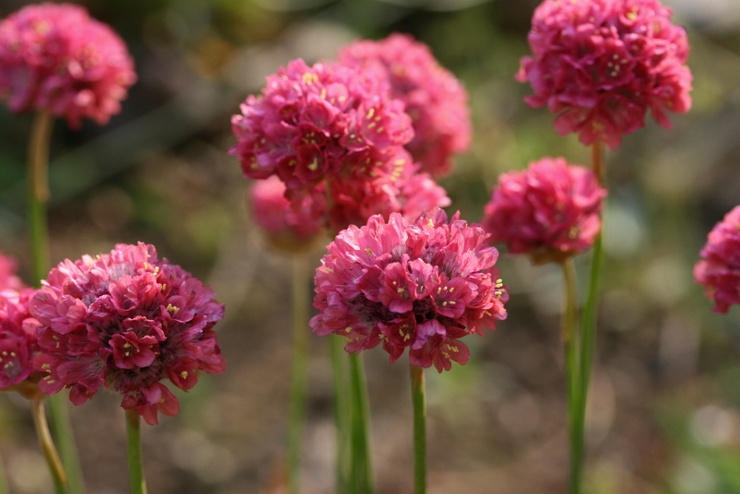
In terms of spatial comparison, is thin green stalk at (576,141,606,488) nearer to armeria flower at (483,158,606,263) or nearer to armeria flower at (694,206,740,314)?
armeria flower at (483,158,606,263)

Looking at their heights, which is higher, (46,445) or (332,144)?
(332,144)

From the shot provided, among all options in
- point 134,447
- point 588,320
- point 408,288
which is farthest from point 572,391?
point 134,447

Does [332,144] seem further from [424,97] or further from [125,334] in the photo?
[424,97]

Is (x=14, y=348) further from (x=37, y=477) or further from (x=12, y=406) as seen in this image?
(x=12, y=406)

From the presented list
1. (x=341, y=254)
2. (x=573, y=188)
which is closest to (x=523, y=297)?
(x=573, y=188)

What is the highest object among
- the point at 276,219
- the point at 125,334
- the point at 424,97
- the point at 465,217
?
the point at 125,334

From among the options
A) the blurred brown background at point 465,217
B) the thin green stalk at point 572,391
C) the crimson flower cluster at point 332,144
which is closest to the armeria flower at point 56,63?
the crimson flower cluster at point 332,144
